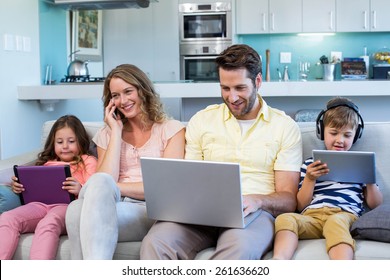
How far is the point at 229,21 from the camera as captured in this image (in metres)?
6.00

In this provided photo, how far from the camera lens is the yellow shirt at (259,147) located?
2.10 metres

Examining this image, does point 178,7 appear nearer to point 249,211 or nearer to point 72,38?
point 72,38

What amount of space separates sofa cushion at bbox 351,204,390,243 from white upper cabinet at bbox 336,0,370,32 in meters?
4.43

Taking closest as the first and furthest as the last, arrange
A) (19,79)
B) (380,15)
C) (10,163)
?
(10,163), (19,79), (380,15)

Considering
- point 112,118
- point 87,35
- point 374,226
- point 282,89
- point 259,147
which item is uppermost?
point 87,35

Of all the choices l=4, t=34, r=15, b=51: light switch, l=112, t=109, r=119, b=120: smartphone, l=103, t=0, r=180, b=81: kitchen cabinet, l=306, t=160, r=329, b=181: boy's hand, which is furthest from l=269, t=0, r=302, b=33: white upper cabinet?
Answer: l=306, t=160, r=329, b=181: boy's hand

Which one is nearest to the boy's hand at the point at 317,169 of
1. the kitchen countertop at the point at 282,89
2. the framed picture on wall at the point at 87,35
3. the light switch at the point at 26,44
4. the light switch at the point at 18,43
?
the kitchen countertop at the point at 282,89

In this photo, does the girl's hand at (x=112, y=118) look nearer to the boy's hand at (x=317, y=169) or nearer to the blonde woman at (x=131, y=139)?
the blonde woman at (x=131, y=139)

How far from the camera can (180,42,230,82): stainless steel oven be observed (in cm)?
607

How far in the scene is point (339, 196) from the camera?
209 cm

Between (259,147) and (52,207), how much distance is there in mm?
834

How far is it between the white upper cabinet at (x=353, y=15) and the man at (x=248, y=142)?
4.17 m

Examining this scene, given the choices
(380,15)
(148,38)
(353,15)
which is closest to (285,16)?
(353,15)

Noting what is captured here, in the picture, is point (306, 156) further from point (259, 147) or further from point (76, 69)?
point (76, 69)
